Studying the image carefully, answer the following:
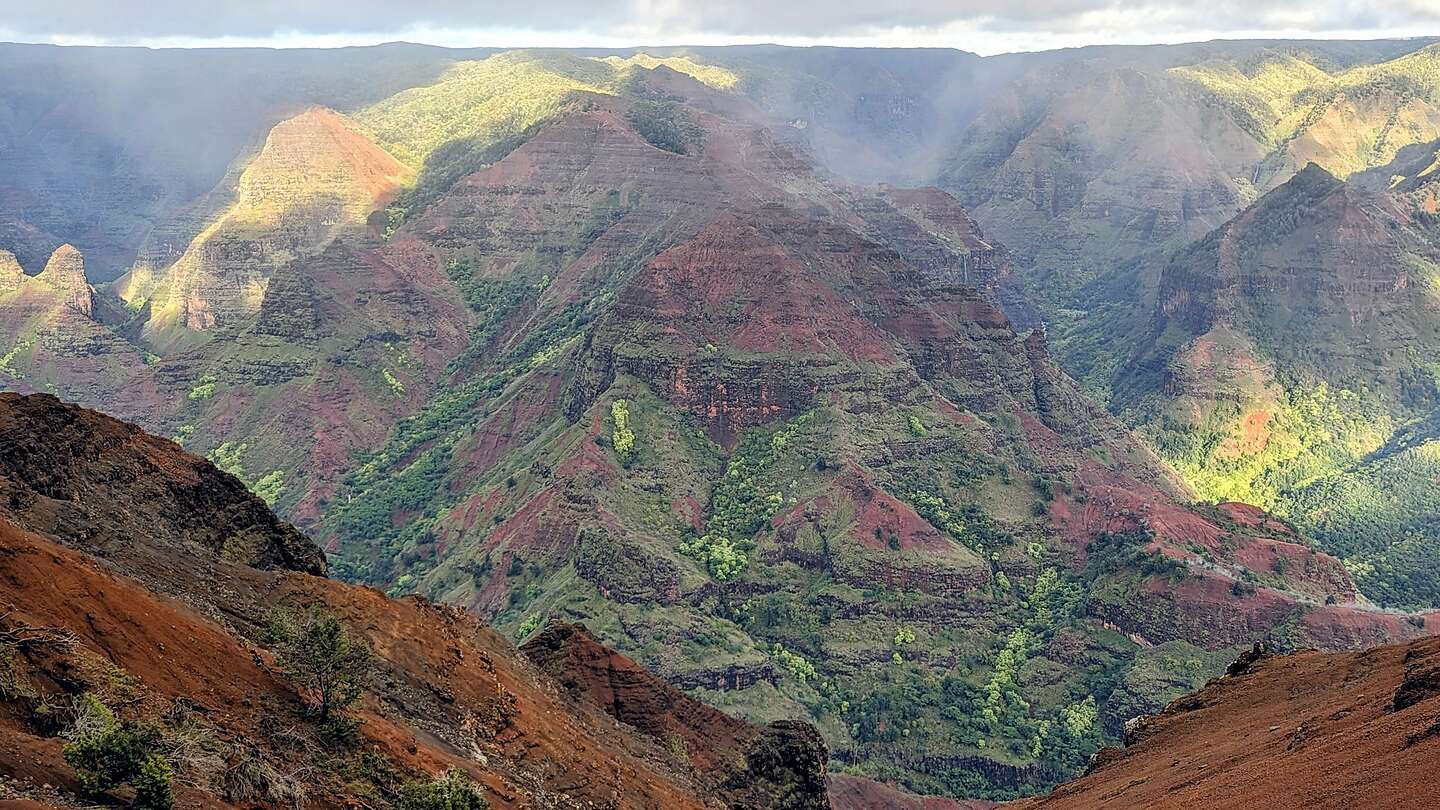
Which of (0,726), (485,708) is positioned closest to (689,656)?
(485,708)

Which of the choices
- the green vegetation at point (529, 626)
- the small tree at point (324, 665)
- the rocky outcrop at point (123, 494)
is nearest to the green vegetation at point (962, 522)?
the green vegetation at point (529, 626)

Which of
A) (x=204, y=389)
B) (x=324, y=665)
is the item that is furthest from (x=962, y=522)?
(x=324, y=665)

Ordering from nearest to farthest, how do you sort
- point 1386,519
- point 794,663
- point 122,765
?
point 122,765, point 794,663, point 1386,519

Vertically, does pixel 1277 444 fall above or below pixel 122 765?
below

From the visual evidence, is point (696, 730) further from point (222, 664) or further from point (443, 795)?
point (443, 795)

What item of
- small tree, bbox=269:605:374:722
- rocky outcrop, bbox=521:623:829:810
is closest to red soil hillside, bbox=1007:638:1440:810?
rocky outcrop, bbox=521:623:829:810

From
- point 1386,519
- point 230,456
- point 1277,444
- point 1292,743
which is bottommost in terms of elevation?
point 230,456

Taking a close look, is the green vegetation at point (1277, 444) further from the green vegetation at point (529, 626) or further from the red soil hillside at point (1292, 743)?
the red soil hillside at point (1292, 743)

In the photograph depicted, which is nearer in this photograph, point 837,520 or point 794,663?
point 794,663
